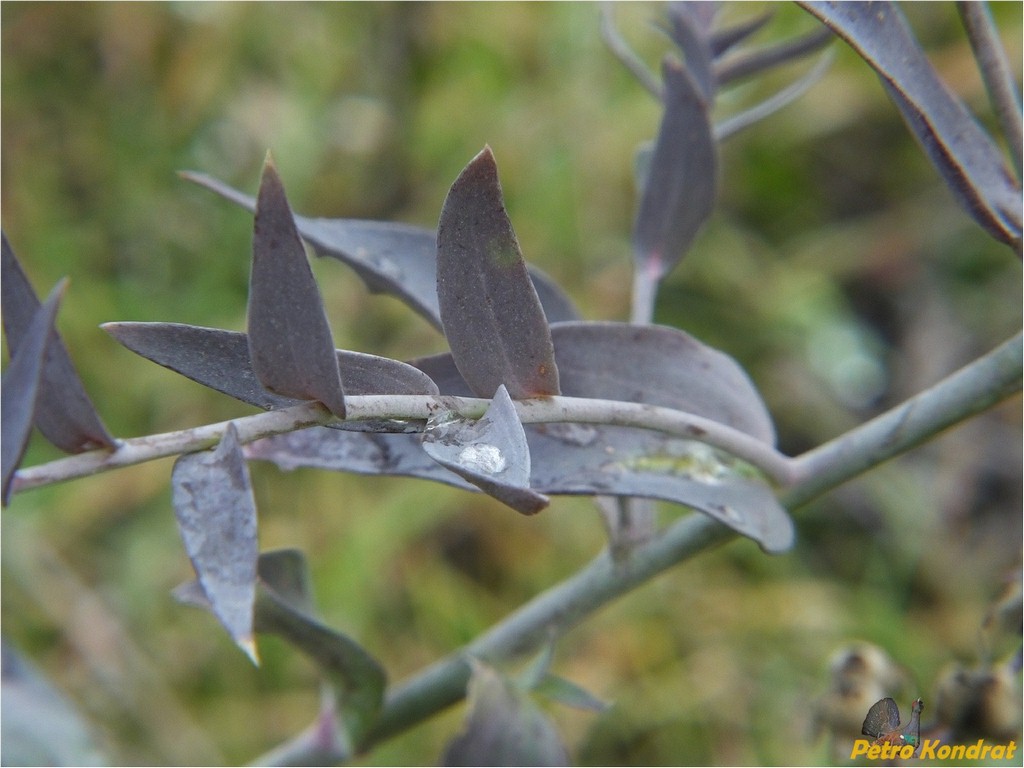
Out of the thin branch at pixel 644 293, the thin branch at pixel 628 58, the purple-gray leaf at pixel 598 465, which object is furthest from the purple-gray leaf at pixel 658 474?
the thin branch at pixel 628 58

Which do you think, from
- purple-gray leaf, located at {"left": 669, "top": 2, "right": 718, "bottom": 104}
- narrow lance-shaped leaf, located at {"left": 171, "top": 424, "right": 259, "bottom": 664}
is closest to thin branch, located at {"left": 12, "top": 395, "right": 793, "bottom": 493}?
narrow lance-shaped leaf, located at {"left": 171, "top": 424, "right": 259, "bottom": 664}

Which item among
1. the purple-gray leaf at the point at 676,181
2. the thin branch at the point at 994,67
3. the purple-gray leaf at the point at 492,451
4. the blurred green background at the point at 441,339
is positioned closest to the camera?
the purple-gray leaf at the point at 492,451

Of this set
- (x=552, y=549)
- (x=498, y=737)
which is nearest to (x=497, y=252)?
(x=498, y=737)

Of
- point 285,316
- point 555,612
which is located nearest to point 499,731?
point 555,612

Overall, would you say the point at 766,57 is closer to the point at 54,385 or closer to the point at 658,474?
the point at 658,474

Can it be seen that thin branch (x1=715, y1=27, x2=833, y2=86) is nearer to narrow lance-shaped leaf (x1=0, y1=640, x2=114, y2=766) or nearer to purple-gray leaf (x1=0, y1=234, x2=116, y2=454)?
purple-gray leaf (x1=0, y1=234, x2=116, y2=454)

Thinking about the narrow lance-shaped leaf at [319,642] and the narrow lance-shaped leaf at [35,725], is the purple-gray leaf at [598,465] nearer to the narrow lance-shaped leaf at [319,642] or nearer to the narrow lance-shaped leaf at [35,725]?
the narrow lance-shaped leaf at [319,642]
